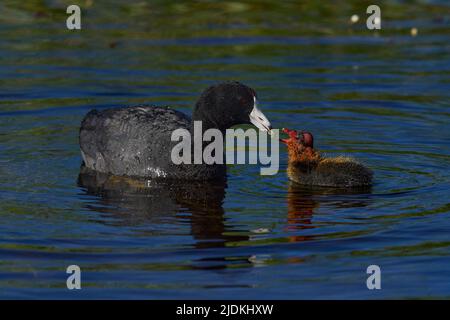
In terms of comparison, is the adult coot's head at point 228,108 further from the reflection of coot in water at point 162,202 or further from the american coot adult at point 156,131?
the reflection of coot in water at point 162,202

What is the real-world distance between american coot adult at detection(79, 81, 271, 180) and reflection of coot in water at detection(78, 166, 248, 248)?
0.11 m

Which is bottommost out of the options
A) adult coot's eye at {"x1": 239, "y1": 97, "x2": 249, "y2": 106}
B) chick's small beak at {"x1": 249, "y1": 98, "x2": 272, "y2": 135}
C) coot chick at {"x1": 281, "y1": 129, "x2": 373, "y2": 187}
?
coot chick at {"x1": 281, "y1": 129, "x2": 373, "y2": 187}

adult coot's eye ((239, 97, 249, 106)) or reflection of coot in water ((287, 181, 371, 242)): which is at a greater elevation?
adult coot's eye ((239, 97, 249, 106))

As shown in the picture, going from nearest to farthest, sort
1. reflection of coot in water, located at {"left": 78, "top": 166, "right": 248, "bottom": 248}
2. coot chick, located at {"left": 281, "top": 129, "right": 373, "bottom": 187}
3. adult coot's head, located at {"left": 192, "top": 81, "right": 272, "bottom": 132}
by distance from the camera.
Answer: reflection of coot in water, located at {"left": 78, "top": 166, "right": 248, "bottom": 248} → coot chick, located at {"left": 281, "top": 129, "right": 373, "bottom": 187} → adult coot's head, located at {"left": 192, "top": 81, "right": 272, "bottom": 132}

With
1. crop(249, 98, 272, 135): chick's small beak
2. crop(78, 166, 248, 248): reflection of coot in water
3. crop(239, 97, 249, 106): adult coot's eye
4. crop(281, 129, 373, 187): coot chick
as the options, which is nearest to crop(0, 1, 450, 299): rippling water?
crop(78, 166, 248, 248): reflection of coot in water

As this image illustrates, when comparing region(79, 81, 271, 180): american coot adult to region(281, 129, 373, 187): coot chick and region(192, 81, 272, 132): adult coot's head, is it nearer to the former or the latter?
region(192, 81, 272, 132): adult coot's head

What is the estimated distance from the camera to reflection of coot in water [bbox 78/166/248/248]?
8070 mm

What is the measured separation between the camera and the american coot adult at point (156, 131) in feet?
30.9

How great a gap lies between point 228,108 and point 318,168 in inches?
37.2

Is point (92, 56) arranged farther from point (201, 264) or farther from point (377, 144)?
point (201, 264)

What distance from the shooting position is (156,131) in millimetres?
9758

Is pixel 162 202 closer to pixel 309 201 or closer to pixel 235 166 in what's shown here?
pixel 309 201

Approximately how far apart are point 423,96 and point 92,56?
4462 mm

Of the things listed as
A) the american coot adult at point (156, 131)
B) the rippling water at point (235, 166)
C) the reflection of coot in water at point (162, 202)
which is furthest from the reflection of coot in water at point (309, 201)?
the american coot adult at point (156, 131)
